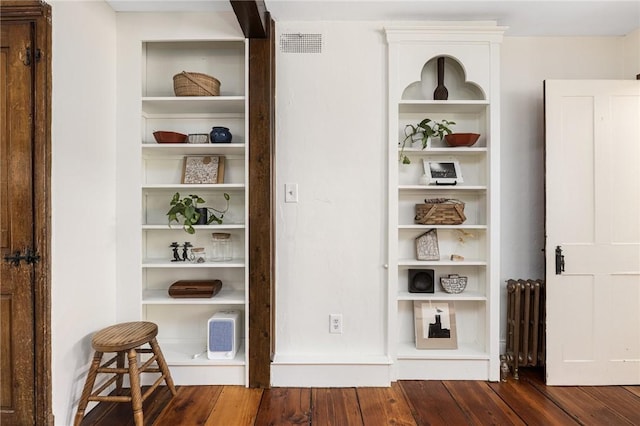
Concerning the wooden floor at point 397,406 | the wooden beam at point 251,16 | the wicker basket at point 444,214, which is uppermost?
the wooden beam at point 251,16

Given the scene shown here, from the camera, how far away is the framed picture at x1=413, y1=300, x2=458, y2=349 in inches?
94.7

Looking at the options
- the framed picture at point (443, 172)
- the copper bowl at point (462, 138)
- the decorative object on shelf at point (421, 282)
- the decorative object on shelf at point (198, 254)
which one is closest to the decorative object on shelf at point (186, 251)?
the decorative object on shelf at point (198, 254)

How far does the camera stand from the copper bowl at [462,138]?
230cm

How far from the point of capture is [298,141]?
2312 millimetres

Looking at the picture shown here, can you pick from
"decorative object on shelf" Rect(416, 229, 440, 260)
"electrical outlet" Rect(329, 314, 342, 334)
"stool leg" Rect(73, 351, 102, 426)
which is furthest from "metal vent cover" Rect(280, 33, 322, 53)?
"stool leg" Rect(73, 351, 102, 426)

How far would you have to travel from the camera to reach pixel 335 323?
7.58 feet

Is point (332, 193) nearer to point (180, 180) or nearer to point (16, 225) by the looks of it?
point (180, 180)

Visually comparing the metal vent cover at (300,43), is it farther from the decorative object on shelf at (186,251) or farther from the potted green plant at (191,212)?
the decorative object on shelf at (186,251)

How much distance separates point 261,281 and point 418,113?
1.66 m

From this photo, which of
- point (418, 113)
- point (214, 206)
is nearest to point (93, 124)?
point (214, 206)

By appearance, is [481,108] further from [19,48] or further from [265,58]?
[19,48]

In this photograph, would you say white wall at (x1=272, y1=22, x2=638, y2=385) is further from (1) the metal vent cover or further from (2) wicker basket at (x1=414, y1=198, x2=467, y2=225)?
(2) wicker basket at (x1=414, y1=198, x2=467, y2=225)

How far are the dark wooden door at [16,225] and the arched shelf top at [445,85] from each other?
2260 millimetres

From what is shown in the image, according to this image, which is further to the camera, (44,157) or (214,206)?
(214,206)
